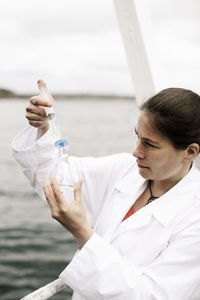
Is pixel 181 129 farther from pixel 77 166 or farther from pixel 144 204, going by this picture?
Result: pixel 77 166

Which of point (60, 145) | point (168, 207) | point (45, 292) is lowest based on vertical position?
point (45, 292)

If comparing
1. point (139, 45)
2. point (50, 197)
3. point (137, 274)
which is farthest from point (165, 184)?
point (139, 45)

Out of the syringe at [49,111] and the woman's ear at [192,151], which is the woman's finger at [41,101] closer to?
the syringe at [49,111]

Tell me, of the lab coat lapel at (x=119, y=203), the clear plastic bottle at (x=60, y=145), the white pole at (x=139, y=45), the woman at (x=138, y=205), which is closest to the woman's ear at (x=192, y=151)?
the woman at (x=138, y=205)

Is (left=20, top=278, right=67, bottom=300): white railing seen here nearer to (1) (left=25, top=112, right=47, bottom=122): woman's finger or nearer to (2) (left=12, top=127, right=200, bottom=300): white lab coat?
(2) (left=12, top=127, right=200, bottom=300): white lab coat

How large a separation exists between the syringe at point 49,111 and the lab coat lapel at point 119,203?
0.29 metres

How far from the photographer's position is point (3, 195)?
10.8 meters

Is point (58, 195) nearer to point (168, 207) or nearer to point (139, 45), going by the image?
point (168, 207)

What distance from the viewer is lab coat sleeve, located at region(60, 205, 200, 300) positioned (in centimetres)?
108

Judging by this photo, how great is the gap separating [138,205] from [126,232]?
0.14 m

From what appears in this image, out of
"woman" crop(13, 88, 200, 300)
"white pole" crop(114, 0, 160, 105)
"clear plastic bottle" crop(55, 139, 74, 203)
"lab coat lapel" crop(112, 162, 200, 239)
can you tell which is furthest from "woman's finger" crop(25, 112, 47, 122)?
"white pole" crop(114, 0, 160, 105)

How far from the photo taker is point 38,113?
130cm

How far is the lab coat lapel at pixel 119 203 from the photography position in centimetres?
133

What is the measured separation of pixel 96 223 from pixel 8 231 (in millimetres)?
6511
